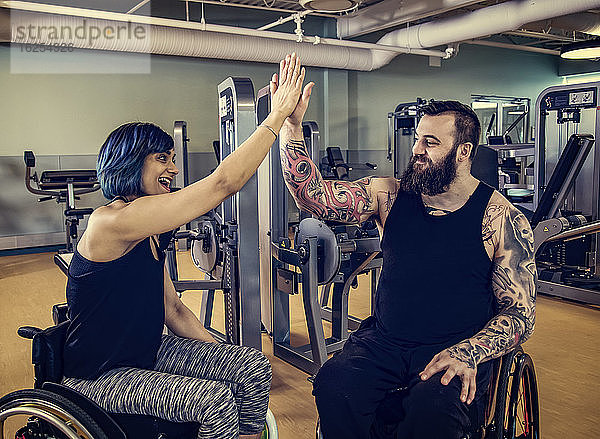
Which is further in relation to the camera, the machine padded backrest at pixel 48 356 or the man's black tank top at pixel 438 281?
the man's black tank top at pixel 438 281

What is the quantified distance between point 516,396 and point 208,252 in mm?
1597

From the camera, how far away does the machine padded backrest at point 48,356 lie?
128 cm

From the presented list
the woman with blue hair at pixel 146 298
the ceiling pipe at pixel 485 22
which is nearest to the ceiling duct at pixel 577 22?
the ceiling pipe at pixel 485 22

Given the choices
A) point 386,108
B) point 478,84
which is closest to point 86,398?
point 386,108

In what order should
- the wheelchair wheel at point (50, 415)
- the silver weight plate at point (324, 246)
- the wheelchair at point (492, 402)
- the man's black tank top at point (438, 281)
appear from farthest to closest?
the silver weight plate at point (324, 246), the man's black tank top at point (438, 281), the wheelchair at point (492, 402), the wheelchair wheel at point (50, 415)

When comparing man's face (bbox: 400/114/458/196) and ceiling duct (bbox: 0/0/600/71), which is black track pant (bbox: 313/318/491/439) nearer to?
man's face (bbox: 400/114/458/196)

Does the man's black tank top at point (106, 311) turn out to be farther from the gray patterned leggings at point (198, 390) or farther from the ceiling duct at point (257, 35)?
the ceiling duct at point (257, 35)

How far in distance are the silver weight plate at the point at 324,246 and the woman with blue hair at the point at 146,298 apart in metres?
1.04

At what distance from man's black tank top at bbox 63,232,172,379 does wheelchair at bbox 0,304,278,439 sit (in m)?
0.04

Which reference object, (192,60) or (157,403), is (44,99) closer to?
(192,60)

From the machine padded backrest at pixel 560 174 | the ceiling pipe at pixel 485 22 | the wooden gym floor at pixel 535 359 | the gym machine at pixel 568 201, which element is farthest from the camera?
the ceiling pipe at pixel 485 22

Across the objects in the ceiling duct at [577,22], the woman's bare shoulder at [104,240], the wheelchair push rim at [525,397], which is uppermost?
the ceiling duct at [577,22]

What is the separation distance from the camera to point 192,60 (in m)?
6.66
